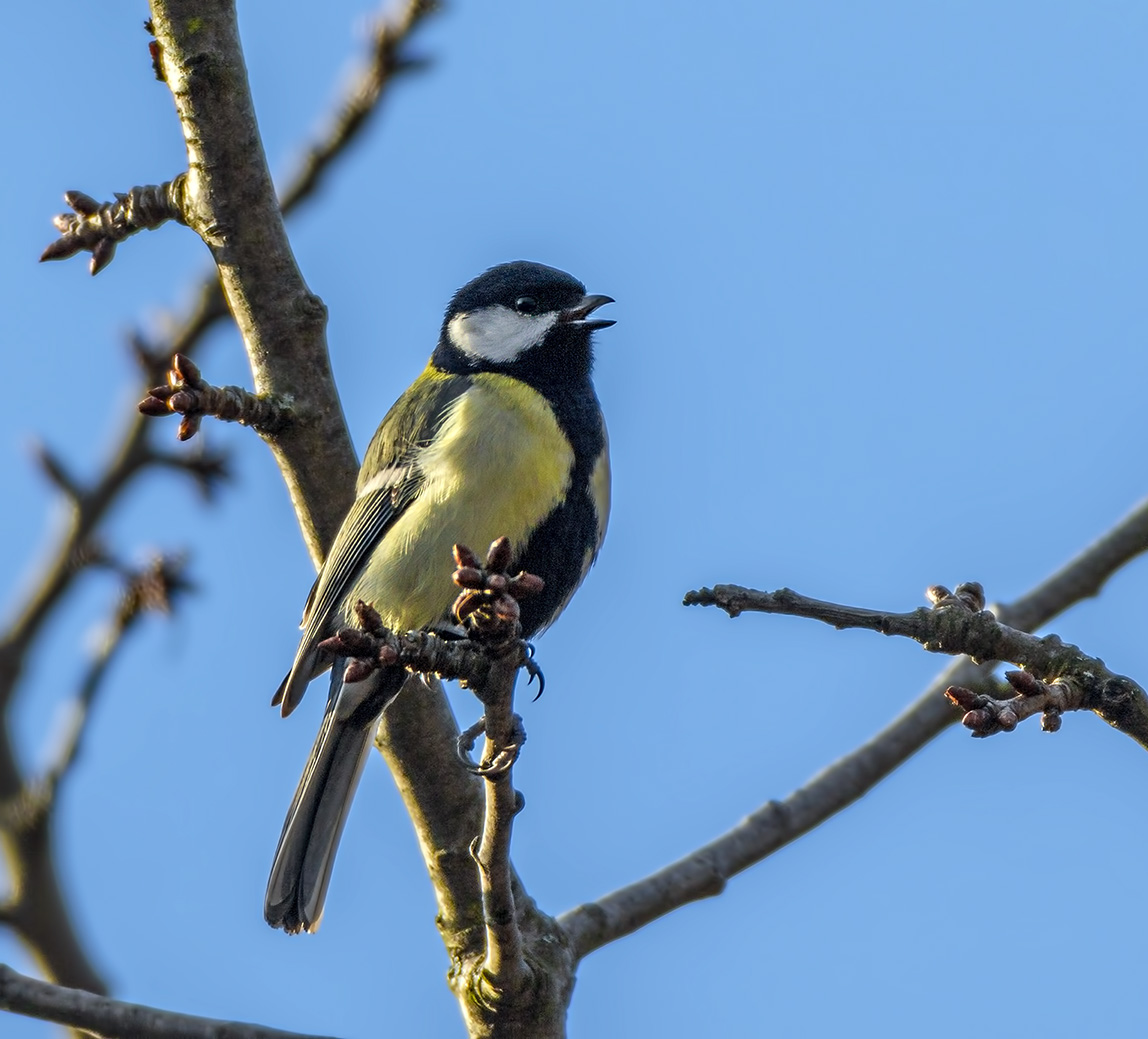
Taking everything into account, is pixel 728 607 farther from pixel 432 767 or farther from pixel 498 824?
pixel 432 767

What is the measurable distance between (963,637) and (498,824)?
1.17m

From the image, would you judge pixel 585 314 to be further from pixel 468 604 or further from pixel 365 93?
pixel 468 604

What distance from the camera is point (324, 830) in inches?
175

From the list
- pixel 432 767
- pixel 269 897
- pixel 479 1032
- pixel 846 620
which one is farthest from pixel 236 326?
pixel 846 620

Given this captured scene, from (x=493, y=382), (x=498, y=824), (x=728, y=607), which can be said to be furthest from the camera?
(x=493, y=382)

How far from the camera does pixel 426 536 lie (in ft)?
14.5

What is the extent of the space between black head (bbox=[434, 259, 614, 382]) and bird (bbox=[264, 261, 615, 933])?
183 millimetres

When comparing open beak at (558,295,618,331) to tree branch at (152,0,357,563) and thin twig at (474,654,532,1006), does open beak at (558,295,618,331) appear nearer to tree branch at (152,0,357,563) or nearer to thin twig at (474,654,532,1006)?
tree branch at (152,0,357,563)

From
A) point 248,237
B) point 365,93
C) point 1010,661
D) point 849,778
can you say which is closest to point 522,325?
point 365,93

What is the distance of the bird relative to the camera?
4.38m

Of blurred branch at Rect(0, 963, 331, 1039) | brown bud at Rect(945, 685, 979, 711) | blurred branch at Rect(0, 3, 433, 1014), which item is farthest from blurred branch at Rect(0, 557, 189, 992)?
brown bud at Rect(945, 685, 979, 711)

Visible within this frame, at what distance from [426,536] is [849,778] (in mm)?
1609

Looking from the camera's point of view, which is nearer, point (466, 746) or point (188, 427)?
point (188, 427)

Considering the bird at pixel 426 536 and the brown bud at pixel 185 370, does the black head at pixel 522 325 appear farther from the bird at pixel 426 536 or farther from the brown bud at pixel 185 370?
the brown bud at pixel 185 370
